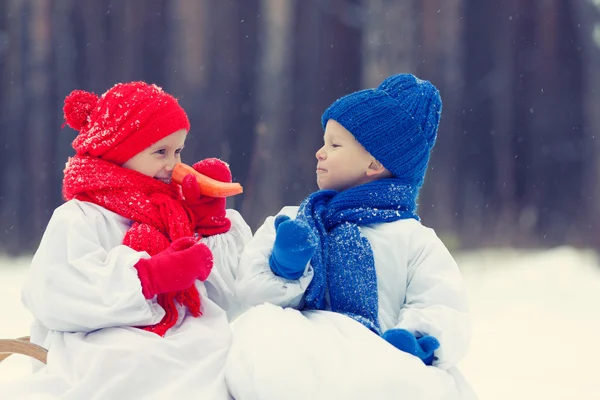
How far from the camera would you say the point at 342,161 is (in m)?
1.61

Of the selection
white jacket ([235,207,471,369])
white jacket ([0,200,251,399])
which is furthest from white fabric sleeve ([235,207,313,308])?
white jacket ([0,200,251,399])

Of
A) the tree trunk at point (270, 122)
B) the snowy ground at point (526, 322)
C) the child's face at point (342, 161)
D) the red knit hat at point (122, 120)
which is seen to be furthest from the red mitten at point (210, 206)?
the tree trunk at point (270, 122)

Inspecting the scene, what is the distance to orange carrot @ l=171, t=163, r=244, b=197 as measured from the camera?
1613 mm

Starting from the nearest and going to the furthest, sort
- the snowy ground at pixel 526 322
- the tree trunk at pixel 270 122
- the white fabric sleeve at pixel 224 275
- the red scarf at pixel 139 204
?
the red scarf at pixel 139 204, the white fabric sleeve at pixel 224 275, the snowy ground at pixel 526 322, the tree trunk at pixel 270 122

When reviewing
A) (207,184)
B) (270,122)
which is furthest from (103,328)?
(270,122)

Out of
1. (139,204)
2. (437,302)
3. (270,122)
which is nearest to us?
(437,302)

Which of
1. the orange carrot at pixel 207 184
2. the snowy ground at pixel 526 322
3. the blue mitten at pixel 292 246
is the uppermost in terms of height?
the orange carrot at pixel 207 184

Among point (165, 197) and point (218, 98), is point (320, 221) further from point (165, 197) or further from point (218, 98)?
point (218, 98)

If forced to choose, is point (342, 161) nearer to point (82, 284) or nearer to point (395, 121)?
point (395, 121)

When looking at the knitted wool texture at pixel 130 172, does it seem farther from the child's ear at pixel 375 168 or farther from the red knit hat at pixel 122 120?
the child's ear at pixel 375 168

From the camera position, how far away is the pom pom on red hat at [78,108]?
1.64 m

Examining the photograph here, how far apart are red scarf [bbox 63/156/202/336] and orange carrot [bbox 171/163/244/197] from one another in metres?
0.05

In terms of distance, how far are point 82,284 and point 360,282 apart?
1.78 feet

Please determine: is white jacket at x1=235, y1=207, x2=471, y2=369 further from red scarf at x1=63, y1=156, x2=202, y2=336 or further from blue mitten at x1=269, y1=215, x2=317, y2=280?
red scarf at x1=63, y1=156, x2=202, y2=336
